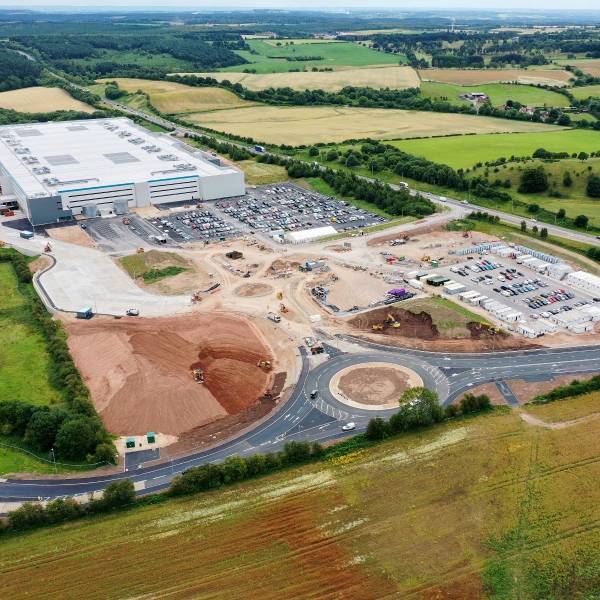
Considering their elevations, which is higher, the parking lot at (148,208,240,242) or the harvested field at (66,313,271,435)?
the parking lot at (148,208,240,242)

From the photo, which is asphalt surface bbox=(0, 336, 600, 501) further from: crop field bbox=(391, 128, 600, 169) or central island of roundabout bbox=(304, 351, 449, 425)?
crop field bbox=(391, 128, 600, 169)

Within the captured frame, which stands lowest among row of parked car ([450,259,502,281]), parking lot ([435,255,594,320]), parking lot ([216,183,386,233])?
parking lot ([435,255,594,320])

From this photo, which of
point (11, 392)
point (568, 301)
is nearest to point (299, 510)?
point (11, 392)

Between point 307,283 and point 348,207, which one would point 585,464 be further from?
point 348,207

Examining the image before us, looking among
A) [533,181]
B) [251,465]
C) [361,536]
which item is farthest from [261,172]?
[361,536]

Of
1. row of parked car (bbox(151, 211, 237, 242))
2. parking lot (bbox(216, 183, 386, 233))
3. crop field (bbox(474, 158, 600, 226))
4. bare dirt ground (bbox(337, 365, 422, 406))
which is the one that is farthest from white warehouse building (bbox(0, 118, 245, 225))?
bare dirt ground (bbox(337, 365, 422, 406))

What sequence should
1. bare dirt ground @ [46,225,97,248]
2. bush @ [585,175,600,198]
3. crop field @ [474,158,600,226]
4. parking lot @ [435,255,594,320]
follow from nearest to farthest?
parking lot @ [435,255,594,320] < bare dirt ground @ [46,225,97,248] < crop field @ [474,158,600,226] < bush @ [585,175,600,198]

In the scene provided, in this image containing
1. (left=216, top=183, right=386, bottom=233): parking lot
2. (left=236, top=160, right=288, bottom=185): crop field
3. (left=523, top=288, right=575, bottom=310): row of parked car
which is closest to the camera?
(left=523, top=288, right=575, bottom=310): row of parked car
